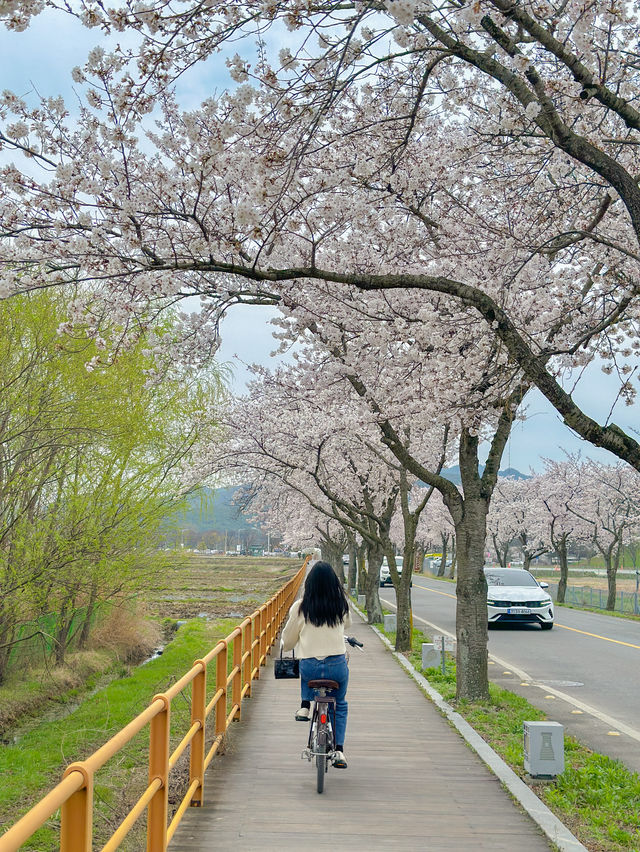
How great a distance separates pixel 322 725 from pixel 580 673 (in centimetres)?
942

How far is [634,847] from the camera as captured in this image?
532 centimetres

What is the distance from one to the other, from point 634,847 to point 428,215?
26.0ft

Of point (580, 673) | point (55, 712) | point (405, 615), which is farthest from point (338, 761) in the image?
point (405, 615)

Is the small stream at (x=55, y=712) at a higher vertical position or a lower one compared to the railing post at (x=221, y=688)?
lower

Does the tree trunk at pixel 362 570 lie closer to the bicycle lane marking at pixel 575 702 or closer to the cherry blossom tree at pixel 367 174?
the bicycle lane marking at pixel 575 702

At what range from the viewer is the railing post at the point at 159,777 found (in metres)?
4.18

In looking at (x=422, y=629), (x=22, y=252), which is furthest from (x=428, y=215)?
(x=422, y=629)

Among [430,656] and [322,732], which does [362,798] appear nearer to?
[322,732]

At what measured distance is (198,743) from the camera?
19.1 feet

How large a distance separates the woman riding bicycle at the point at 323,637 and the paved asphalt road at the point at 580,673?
129 inches

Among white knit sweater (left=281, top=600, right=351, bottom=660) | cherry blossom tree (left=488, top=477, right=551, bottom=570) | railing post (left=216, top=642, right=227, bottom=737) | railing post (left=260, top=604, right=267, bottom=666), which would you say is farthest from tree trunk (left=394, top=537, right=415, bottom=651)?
cherry blossom tree (left=488, top=477, right=551, bottom=570)

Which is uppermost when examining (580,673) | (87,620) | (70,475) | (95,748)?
(70,475)

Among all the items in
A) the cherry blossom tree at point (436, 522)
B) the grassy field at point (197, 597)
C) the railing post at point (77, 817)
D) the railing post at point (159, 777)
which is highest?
the cherry blossom tree at point (436, 522)

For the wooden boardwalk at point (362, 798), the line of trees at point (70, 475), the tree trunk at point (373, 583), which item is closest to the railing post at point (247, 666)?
the wooden boardwalk at point (362, 798)
